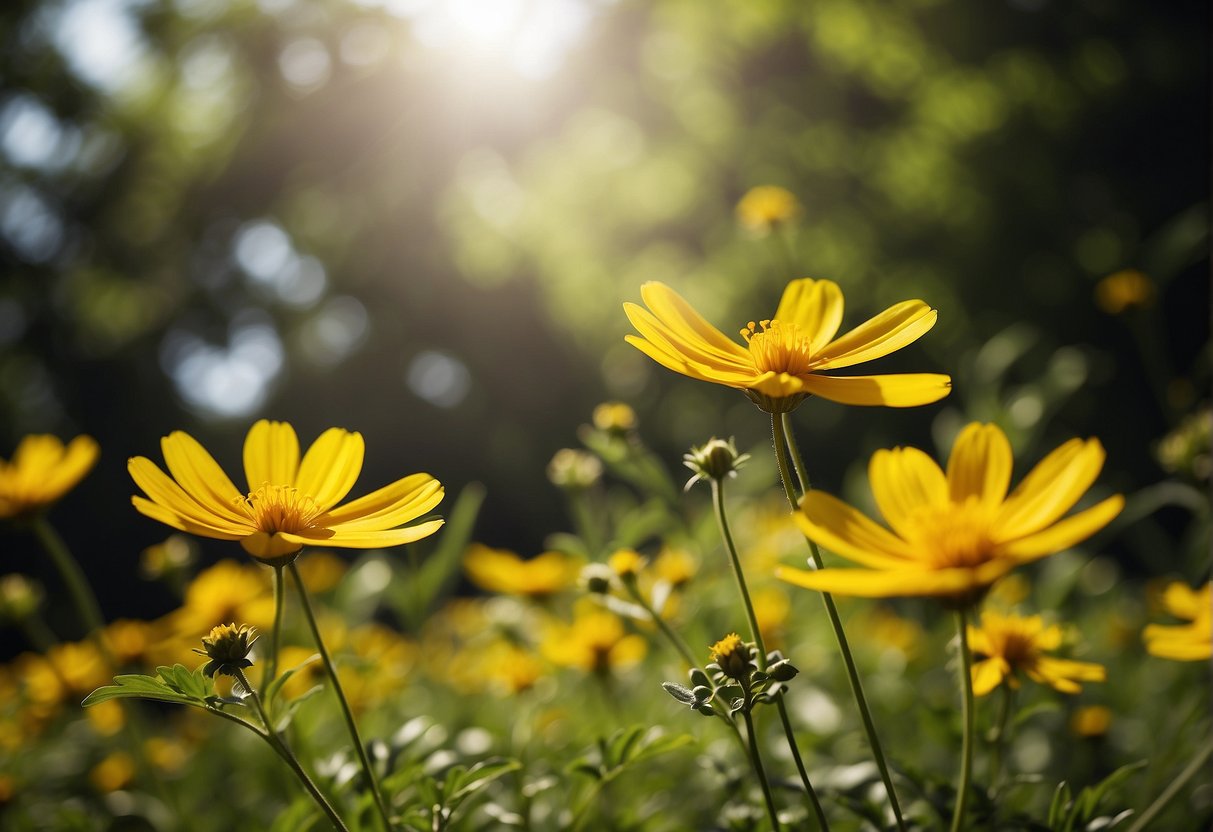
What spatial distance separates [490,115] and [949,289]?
16.6 ft

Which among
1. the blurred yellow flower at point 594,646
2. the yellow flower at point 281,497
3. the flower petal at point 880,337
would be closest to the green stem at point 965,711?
the flower petal at point 880,337

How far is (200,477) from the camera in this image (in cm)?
74

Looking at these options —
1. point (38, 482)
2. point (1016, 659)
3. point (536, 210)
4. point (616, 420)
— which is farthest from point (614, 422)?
point (536, 210)

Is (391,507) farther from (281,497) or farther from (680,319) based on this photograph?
(680,319)

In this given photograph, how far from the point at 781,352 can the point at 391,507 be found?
1.21 feet

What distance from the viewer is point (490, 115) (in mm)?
8828

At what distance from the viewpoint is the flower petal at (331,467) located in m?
0.75

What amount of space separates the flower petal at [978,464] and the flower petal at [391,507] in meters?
0.40

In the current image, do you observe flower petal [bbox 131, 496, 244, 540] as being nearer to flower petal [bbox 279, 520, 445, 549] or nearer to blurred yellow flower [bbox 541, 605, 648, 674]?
flower petal [bbox 279, 520, 445, 549]

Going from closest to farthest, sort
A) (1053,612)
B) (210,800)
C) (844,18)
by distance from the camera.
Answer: (1053,612) → (210,800) → (844,18)

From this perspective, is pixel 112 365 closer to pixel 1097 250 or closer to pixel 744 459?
pixel 1097 250

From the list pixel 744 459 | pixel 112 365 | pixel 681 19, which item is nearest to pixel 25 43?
pixel 112 365

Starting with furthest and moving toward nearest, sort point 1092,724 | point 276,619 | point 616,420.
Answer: point 1092,724
point 616,420
point 276,619

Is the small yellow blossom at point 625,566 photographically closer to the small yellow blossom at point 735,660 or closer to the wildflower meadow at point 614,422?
the wildflower meadow at point 614,422
